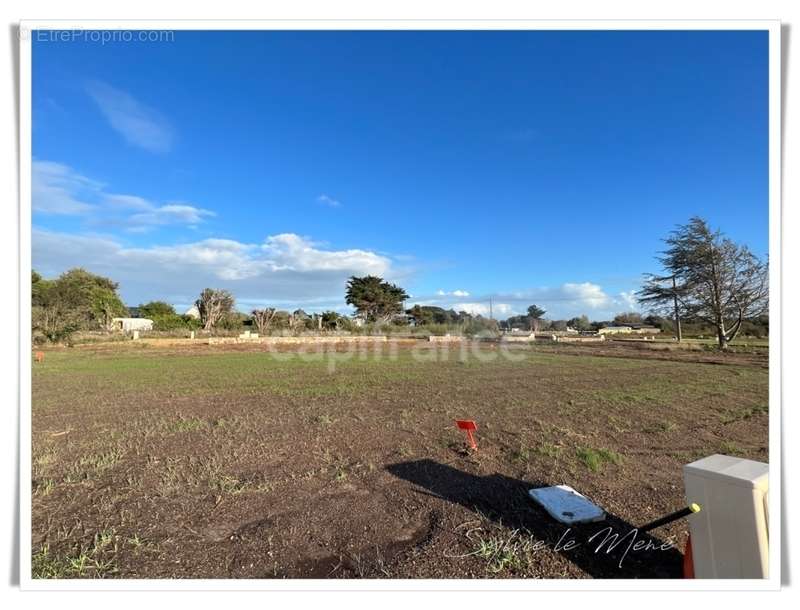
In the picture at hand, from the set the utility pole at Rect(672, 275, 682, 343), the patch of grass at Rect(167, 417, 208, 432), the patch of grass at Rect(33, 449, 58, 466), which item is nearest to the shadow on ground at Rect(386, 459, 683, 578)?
the patch of grass at Rect(167, 417, 208, 432)

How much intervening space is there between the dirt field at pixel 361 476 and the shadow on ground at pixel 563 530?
13mm

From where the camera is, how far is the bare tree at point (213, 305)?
23.7m

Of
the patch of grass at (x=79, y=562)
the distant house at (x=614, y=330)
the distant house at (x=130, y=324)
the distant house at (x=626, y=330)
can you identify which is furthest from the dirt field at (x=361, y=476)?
the distant house at (x=614, y=330)

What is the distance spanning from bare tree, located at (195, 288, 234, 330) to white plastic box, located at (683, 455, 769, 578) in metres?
25.5

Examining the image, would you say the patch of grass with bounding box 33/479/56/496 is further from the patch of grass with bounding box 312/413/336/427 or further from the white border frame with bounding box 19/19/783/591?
the patch of grass with bounding box 312/413/336/427

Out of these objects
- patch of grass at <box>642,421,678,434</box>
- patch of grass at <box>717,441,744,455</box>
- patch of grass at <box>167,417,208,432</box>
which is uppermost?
patch of grass at <box>717,441,744,455</box>

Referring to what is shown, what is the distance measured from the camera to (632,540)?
6.56 feet

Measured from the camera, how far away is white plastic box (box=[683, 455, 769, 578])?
1.26 meters

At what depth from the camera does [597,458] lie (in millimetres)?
3248

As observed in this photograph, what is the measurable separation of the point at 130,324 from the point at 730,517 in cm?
2664
